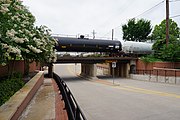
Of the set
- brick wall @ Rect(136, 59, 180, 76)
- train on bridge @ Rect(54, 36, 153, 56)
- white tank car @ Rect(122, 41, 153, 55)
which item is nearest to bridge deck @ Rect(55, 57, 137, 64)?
train on bridge @ Rect(54, 36, 153, 56)

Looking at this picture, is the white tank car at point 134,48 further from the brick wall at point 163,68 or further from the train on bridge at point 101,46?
the brick wall at point 163,68

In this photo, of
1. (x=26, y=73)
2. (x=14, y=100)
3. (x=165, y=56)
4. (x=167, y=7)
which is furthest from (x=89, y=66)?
(x=14, y=100)

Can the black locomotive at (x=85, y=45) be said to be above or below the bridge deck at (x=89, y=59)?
above

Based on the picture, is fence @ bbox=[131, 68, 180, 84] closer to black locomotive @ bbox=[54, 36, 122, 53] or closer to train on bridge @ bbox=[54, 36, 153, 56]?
train on bridge @ bbox=[54, 36, 153, 56]

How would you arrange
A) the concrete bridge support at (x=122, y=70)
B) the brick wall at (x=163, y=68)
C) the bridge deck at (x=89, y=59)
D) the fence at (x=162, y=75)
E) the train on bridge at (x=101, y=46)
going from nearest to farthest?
the fence at (x=162, y=75) → the brick wall at (x=163, y=68) → the train on bridge at (x=101, y=46) → the bridge deck at (x=89, y=59) → the concrete bridge support at (x=122, y=70)

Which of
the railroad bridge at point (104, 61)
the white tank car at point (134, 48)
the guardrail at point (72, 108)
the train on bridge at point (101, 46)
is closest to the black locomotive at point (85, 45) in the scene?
the train on bridge at point (101, 46)

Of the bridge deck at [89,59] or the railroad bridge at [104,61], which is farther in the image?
the railroad bridge at [104,61]

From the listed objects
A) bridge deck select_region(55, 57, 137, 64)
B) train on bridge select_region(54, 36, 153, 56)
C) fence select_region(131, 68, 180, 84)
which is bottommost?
fence select_region(131, 68, 180, 84)

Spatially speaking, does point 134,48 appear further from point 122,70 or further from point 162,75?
point 162,75

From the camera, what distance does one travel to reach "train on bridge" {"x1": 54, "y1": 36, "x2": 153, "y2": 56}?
34.6 metres

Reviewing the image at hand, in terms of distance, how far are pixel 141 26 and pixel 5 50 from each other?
60.7 m

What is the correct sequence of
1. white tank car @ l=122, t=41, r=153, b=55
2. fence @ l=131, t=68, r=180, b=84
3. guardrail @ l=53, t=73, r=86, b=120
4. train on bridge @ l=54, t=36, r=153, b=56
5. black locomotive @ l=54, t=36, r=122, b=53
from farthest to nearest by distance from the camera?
white tank car @ l=122, t=41, r=153, b=55 → train on bridge @ l=54, t=36, r=153, b=56 → black locomotive @ l=54, t=36, r=122, b=53 → fence @ l=131, t=68, r=180, b=84 → guardrail @ l=53, t=73, r=86, b=120

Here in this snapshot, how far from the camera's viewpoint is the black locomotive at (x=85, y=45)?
3436 centimetres

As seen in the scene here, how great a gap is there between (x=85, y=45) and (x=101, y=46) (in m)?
3.56
